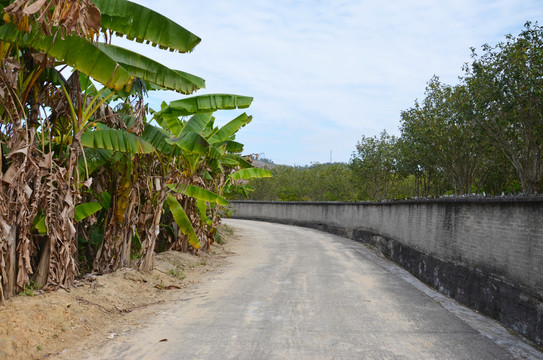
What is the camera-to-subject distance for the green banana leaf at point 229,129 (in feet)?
42.1

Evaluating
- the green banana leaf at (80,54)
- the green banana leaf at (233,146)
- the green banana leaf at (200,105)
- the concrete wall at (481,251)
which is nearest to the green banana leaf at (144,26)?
the green banana leaf at (80,54)

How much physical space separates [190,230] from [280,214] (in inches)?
1097

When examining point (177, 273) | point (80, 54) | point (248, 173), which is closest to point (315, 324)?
point (80, 54)

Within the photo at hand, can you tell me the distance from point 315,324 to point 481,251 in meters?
4.05

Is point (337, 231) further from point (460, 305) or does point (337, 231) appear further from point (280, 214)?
point (460, 305)

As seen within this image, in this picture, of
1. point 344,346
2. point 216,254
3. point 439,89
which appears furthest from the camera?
point 439,89

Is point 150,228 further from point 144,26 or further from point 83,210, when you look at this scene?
point 144,26

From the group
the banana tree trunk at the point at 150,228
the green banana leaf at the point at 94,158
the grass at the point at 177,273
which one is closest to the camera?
the green banana leaf at the point at 94,158

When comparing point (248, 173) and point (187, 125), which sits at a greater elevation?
point (187, 125)

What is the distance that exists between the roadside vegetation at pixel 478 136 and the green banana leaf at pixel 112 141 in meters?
9.02

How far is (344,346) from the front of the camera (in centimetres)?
620

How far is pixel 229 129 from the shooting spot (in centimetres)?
1312

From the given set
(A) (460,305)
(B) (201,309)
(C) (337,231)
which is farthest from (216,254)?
(C) (337,231)

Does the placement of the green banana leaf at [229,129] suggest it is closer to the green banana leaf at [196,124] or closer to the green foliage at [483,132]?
the green banana leaf at [196,124]
